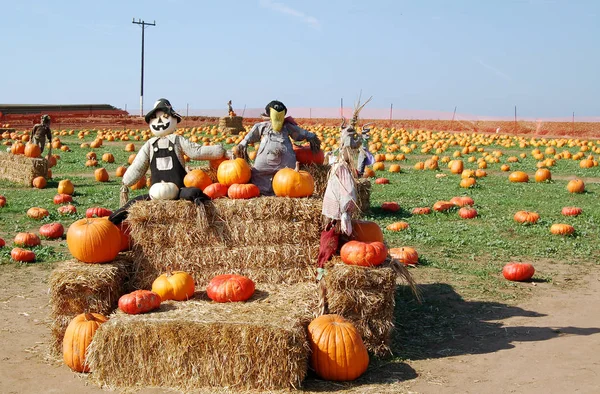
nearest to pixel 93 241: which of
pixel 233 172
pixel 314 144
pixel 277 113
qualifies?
pixel 233 172

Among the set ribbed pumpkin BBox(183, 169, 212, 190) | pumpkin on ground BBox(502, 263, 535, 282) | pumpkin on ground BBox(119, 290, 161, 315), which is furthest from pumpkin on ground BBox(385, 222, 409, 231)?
pumpkin on ground BBox(119, 290, 161, 315)

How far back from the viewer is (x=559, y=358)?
691 cm

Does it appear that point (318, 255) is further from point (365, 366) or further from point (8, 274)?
point (8, 274)

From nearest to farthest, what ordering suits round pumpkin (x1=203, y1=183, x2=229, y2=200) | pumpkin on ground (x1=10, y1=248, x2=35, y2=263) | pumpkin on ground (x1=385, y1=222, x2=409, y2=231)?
round pumpkin (x1=203, y1=183, x2=229, y2=200), pumpkin on ground (x1=10, y1=248, x2=35, y2=263), pumpkin on ground (x1=385, y1=222, x2=409, y2=231)

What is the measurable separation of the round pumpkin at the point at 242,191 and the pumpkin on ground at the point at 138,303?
180cm

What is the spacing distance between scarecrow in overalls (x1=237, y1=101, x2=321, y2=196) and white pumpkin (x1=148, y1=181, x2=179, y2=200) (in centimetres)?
150

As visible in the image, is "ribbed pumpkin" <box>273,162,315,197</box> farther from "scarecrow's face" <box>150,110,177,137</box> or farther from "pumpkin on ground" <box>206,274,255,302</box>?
"scarecrow's face" <box>150,110,177,137</box>

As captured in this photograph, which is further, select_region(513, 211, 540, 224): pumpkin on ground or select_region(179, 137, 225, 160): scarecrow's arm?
select_region(513, 211, 540, 224): pumpkin on ground

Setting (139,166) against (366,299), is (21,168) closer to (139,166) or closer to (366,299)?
(139,166)

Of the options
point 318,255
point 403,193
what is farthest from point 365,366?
point 403,193

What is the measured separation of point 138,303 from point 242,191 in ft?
6.53

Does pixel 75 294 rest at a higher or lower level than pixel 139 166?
lower

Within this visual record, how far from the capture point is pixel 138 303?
664 centimetres

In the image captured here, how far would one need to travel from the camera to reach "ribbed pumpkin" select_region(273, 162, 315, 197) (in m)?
8.03
